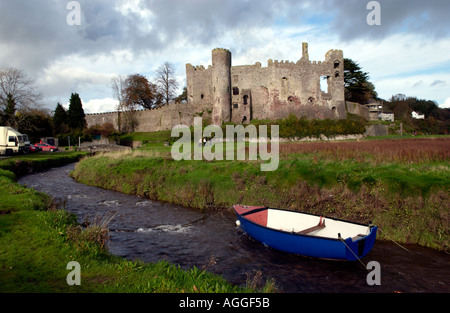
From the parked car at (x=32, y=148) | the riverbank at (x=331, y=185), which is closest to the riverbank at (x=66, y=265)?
the riverbank at (x=331, y=185)

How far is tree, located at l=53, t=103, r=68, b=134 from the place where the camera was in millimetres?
58713

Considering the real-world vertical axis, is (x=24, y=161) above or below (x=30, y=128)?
below

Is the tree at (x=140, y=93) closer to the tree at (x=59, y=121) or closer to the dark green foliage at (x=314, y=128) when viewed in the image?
the tree at (x=59, y=121)

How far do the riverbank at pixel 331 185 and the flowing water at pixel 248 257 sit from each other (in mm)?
1051

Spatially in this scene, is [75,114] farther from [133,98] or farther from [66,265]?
[66,265]

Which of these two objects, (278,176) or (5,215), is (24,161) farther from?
(278,176)

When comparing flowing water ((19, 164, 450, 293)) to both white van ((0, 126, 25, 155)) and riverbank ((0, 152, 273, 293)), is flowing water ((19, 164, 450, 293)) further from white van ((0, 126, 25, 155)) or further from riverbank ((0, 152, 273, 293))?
white van ((0, 126, 25, 155))

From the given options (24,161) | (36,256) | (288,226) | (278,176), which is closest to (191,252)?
(288,226)

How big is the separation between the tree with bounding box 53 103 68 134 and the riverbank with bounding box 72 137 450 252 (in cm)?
4186

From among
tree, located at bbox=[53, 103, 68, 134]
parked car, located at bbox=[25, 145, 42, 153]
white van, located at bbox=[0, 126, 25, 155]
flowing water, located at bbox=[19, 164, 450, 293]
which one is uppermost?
tree, located at bbox=[53, 103, 68, 134]

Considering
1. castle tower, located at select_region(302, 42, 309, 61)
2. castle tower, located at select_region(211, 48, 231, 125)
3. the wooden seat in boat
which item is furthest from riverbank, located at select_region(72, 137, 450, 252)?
castle tower, located at select_region(302, 42, 309, 61)

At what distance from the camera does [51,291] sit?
217 inches
